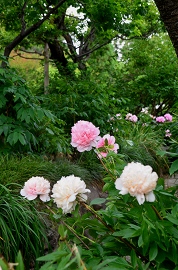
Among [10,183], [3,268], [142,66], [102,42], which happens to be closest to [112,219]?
[3,268]

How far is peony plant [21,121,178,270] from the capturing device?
115 cm

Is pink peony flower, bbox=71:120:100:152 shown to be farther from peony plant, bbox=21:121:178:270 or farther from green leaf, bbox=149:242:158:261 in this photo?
green leaf, bbox=149:242:158:261

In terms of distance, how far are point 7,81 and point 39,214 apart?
1413 mm

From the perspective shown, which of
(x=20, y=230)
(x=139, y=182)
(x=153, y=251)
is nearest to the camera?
(x=139, y=182)

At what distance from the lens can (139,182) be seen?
1132 mm

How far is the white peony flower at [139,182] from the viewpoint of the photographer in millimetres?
1134

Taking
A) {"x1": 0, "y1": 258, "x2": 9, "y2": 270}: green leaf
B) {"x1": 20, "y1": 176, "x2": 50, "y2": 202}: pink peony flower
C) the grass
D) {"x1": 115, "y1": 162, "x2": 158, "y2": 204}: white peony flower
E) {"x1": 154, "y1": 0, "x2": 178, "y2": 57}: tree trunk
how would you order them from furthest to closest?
1. {"x1": 154, "y1": 0, "x2": 178, "y2": 57}: tree trunk
2. the grass
3. {"x1": 20, "y1": 176, "x2": 50, "y2": 202}: pink peony flower
4. {"x1": 115, "y1": 162, "x2": 158, "y2": 204}: white peony flower
5. {"x1": 0, "y1": 258, "x2": 9, "y2": 270}: green leaf

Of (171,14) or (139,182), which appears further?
(171,14)

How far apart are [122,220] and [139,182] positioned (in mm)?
418

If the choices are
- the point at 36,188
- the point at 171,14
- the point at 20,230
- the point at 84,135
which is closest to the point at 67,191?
the point at 36,188

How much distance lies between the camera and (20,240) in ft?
7.53

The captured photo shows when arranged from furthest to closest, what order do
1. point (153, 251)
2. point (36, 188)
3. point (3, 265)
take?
point (36, 188), point (153, 251), point (3, 265)

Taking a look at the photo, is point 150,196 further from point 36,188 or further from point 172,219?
point 36,188

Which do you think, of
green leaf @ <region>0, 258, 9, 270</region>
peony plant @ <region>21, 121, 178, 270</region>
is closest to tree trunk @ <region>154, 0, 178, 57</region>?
peony plant @ <region>21, 121, 178, 270</region>
